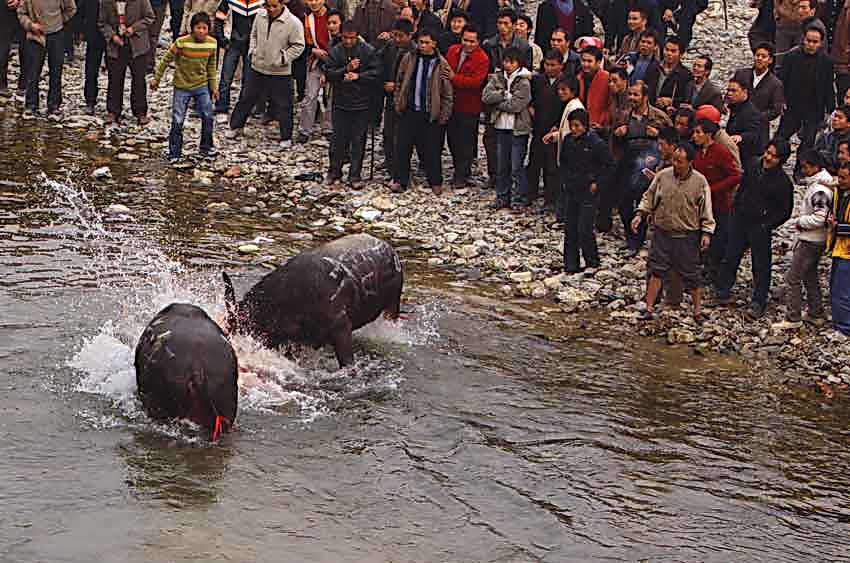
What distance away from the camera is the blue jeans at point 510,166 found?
16.2m

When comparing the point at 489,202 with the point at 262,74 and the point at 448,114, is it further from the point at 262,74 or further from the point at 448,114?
the point at 262,74

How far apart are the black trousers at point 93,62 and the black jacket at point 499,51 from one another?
6762 millimetres

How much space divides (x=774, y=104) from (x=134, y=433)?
907cm

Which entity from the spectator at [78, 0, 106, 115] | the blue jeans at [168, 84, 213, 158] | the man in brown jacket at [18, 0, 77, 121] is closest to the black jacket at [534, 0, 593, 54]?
the blue jeans at [168, 84, 213, 158]

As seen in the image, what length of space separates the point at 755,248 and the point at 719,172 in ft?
2.97

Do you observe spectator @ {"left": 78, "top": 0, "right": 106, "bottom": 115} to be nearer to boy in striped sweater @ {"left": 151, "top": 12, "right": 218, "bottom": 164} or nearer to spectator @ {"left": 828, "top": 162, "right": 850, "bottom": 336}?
boy in striped sweater @ {"left": 151, "top": 12, "right": 218, "bottom": 164}

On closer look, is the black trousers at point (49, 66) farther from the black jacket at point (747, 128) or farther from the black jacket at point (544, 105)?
the black jacket at point (747, 128)

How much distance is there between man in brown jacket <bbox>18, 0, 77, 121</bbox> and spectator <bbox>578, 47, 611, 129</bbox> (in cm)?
909

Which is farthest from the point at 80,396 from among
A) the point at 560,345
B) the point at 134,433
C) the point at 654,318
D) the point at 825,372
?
the point at 825,372

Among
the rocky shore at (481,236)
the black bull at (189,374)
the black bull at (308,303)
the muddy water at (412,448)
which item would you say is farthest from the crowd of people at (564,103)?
the black bull at (189,374)

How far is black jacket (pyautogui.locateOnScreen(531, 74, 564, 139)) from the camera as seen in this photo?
15719mm

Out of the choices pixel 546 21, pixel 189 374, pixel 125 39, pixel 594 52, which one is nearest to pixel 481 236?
pixel 594 52

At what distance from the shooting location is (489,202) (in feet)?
55.3

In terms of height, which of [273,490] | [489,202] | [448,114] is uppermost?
[448,114]
